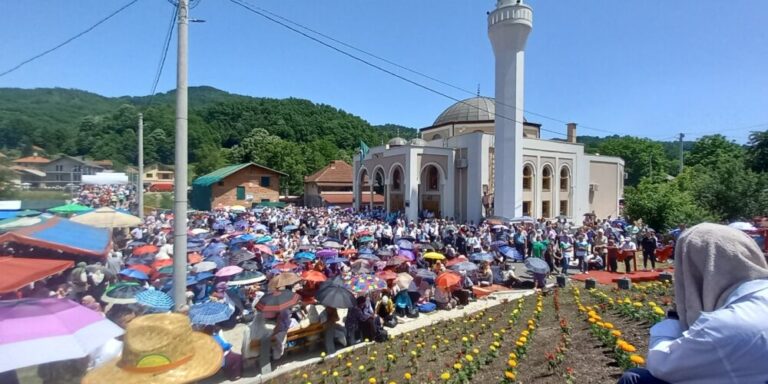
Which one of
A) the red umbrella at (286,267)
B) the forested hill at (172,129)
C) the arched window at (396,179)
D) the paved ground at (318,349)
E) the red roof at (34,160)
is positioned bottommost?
the paved ground at (318,349)

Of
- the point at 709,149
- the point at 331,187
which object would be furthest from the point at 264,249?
the point at 709,149

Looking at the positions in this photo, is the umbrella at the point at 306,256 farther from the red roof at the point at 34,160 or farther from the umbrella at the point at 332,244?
the red roof at the point at 34,160

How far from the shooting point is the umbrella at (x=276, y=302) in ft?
23.2

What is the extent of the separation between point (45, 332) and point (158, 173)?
70.7 meters

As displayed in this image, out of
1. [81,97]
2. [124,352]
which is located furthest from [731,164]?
[81,97]

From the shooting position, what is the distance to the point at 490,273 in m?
12.9

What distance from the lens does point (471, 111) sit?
114 feet

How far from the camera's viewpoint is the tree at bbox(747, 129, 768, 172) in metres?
30.4

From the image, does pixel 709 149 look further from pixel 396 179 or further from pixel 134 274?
pixel 134 274

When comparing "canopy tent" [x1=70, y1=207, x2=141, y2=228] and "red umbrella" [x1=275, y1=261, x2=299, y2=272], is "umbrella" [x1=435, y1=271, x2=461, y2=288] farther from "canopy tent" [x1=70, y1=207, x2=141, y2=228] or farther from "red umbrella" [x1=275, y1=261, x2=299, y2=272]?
"canopy tent" [x1=70, y1=207, x2=141, y2=228]

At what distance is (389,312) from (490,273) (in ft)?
16.4

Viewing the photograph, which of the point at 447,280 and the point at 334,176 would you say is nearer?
the point at 447,280

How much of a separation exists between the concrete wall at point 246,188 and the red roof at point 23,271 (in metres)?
32.8

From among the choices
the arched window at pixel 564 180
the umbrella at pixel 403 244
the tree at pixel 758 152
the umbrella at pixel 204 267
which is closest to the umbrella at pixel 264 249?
the umbrella at pixel 204 267
